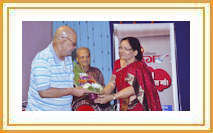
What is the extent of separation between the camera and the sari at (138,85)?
263 centimetres

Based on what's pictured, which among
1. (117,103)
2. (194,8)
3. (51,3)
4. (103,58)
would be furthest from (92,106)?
(194,8)

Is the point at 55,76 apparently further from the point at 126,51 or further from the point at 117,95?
the point at 126,51

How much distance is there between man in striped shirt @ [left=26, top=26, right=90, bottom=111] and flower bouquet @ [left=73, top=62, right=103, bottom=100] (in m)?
0.06

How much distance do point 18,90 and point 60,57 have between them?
2.25ft

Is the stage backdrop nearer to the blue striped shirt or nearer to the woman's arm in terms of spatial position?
the woman's arm

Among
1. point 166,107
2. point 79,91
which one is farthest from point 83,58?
point 166,107

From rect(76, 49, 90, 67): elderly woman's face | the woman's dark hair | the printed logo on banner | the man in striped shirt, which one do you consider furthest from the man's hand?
the printed logo on banner

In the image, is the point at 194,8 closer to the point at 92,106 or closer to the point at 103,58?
the point at 103,58

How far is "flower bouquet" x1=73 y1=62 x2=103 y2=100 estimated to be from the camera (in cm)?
259

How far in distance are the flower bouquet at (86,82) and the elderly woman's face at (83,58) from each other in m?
0.07

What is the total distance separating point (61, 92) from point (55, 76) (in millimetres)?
184

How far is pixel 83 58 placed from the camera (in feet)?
8.82

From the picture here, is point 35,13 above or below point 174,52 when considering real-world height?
above

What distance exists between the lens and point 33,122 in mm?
2570
